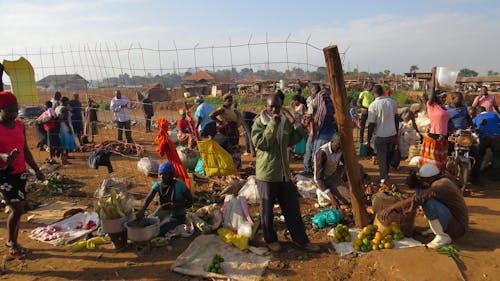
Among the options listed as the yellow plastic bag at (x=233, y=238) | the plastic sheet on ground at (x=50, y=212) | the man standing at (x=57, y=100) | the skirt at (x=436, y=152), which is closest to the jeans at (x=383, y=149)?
the skirt at (x=436, y=152)

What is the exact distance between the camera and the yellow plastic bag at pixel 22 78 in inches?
370

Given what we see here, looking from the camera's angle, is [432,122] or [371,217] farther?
[432,122]

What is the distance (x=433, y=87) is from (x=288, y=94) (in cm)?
1882

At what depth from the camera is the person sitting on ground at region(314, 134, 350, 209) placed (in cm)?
539

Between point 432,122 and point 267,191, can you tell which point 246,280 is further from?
point 432,122

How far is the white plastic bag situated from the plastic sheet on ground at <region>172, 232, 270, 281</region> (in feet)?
4.54

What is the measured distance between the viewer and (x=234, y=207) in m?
4.80

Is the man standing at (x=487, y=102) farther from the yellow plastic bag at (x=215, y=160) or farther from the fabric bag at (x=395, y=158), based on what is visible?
the yellow plastic bag at (x=215, y=160)

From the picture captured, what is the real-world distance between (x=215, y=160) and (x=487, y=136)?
4.95 metres

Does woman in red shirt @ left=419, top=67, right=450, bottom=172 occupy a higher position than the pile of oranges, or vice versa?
woman in red shirt @ left=419, top=67, right=450, bottom=172

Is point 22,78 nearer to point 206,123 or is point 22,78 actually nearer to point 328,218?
point 206,123

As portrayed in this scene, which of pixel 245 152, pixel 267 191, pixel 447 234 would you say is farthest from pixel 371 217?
pixel 245 152

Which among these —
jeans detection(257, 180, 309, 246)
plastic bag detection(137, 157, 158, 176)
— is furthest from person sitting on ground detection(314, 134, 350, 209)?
plastic bag detection(137, 157, 158, 176)

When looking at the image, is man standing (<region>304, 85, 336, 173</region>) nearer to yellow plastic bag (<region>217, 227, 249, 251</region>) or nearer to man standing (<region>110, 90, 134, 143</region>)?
yellow plastic bag (<region>217, 227, 249, 251</region>)
